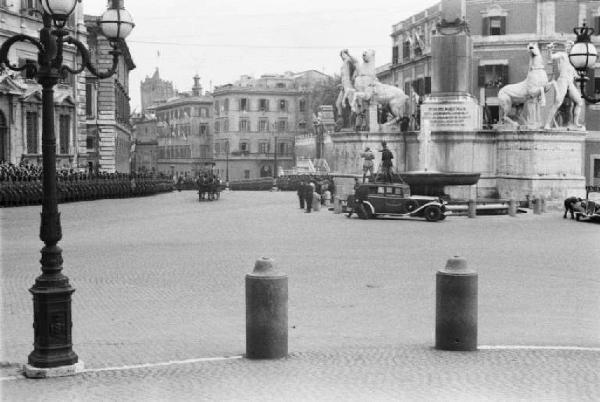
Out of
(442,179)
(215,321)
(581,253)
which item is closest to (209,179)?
(442,179)

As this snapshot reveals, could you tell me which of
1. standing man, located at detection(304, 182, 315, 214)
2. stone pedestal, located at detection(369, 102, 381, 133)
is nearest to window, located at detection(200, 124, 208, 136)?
stone pedestal, located at detection(369, 102, 381, 133)

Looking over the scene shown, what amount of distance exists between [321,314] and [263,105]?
332 ft

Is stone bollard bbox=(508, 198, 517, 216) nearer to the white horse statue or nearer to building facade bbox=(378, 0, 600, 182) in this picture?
the white horse statue

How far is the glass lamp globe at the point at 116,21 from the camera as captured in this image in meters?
9.46

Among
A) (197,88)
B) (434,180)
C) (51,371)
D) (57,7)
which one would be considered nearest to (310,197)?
(434,180)

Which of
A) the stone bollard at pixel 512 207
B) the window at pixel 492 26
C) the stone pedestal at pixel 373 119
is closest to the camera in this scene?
the stone bollard at pixel 512 207

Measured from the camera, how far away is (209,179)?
46188 mm

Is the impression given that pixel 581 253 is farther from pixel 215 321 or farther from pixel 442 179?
pixel 442 179

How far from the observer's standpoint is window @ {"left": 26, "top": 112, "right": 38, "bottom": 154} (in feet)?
159

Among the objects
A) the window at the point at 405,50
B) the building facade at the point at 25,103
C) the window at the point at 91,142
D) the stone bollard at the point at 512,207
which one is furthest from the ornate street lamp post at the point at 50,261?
the window at the point at 405,50

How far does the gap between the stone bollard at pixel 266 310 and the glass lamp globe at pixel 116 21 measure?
2974mm

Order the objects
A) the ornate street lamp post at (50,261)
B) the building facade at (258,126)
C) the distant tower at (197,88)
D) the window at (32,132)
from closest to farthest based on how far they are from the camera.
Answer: the ornate street lamp post at (50,261)
the window at (32,132)
the building facade at (258,126)
the distant tower at (197,88)

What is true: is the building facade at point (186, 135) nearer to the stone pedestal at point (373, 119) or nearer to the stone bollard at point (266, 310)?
the stone pedestal at point (373, 119)

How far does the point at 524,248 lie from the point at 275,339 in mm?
12292
